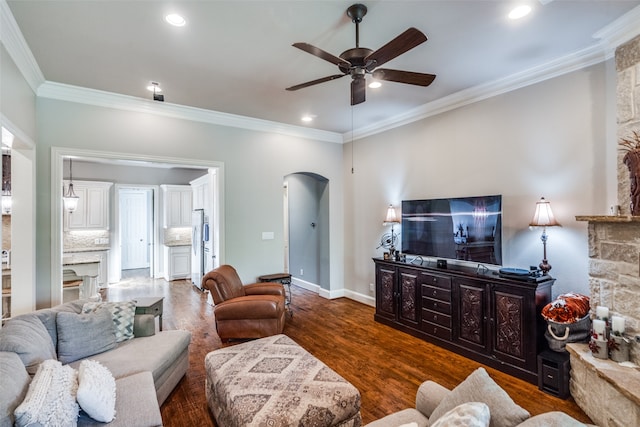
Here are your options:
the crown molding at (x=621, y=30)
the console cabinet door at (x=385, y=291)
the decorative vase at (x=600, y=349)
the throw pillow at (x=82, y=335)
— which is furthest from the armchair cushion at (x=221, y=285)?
the crown molding at (x=621, y=30)

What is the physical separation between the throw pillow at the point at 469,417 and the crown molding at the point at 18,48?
3.67 metres

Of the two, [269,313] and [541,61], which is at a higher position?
[541,61]

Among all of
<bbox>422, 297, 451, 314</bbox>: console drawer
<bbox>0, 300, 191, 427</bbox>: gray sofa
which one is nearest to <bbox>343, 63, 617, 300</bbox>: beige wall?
<bbox>422, 297, 451, 314</bbox>: console drawer

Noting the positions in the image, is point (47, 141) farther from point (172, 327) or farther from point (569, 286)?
point (569, 286)

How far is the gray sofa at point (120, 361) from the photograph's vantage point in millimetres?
1706

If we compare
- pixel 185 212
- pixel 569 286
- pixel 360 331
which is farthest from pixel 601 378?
pixel 185 212

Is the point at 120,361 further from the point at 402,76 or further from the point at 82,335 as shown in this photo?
the point at 402,76

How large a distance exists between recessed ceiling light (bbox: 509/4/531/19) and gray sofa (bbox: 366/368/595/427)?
2.50m

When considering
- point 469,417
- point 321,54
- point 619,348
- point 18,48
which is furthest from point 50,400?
point 619,348

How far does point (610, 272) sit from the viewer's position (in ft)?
8.32

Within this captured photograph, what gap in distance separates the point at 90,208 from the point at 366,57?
7343mm

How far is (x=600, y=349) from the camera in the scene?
8.00 ft

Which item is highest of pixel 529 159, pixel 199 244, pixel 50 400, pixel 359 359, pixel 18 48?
pixel 18 48

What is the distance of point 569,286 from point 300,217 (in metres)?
4.75
